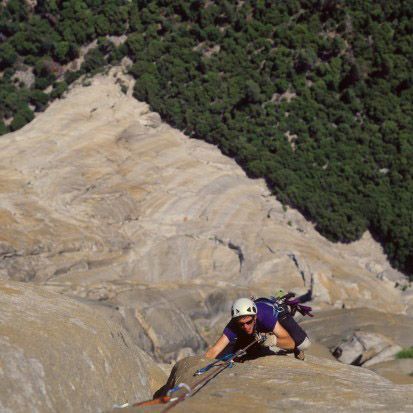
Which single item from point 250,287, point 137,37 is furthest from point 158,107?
point 250,287

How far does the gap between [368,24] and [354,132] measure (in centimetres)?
971

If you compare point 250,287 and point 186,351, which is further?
point 250,287

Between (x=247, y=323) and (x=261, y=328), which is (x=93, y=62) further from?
(x=247, y=323)

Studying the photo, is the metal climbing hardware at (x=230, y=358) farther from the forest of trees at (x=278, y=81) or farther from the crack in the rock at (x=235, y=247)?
the forest of trees at (x=278, y=81)

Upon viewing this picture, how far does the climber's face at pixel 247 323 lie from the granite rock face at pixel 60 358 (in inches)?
102

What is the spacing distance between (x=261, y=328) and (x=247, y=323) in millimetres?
562

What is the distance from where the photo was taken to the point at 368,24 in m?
49.8

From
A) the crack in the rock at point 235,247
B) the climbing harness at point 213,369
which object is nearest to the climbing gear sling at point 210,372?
the climbing harness at point 213,369

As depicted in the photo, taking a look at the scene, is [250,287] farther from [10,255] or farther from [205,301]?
[10,255]

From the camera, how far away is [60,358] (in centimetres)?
1011

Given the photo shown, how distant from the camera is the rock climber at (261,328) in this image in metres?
10.3

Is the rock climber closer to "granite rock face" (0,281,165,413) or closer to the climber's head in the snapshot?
the climber's head

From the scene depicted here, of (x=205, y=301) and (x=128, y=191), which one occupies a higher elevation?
(x=128, y=191)

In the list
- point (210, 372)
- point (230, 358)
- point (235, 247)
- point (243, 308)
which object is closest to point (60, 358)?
point (210, 372)
